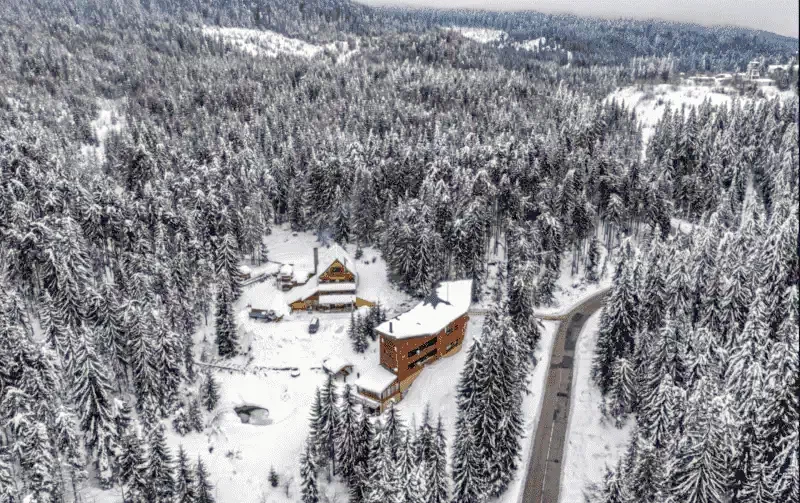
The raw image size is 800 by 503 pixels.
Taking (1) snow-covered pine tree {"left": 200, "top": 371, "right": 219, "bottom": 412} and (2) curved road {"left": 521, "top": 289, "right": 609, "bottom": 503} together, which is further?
(1) snow-covered pine tree {"left": 200, "top": 371, "right": 219, "bottom": 412}

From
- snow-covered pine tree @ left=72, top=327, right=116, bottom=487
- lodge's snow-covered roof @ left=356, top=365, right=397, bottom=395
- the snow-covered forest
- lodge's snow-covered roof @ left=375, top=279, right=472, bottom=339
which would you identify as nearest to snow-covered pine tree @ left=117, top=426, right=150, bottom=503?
the snow-covered forest

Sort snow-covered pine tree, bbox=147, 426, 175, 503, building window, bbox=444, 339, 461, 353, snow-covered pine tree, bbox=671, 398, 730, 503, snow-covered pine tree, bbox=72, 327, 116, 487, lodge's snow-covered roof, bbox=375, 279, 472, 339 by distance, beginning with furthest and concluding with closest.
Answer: building window, bbox=444, 339, 461, 353, lodge's snow-covered roof, bbox=375, 279, 472, 339, snow-covered pine tree, bbox=72, 327, 116, 487, snow-covered pine tree, bbox=147, 426, 175, 503, snow-covered pine tree, bbox=671, 398, 730, 503

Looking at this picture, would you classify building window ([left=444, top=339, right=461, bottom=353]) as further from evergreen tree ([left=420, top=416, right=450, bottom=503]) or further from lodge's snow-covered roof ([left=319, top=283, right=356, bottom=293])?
evergreen tree ([left=420, top=416, right=450, bottom=503])

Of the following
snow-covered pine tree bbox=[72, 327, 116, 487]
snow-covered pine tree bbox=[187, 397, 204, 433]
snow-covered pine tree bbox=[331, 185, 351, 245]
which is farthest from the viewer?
snow-covered pine tree bbox=[331, 185, 351, 245]

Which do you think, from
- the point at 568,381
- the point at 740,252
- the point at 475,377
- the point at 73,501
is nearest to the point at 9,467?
the point at 73,501

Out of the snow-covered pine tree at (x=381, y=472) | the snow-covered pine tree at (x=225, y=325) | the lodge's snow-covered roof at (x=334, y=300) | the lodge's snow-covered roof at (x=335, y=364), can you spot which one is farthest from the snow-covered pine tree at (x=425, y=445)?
the lodge's snow-covered roof at (x=334, y=300)

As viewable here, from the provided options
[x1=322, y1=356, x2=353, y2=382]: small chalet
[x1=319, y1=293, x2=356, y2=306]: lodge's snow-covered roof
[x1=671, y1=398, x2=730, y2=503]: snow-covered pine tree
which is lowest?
[x1=322, y1=356, x2=353, y2=382]: small chalet

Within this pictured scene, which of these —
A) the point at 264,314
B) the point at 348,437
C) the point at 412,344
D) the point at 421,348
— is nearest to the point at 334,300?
the point at 264,314

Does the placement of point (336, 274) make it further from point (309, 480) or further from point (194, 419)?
point (309, 480)
